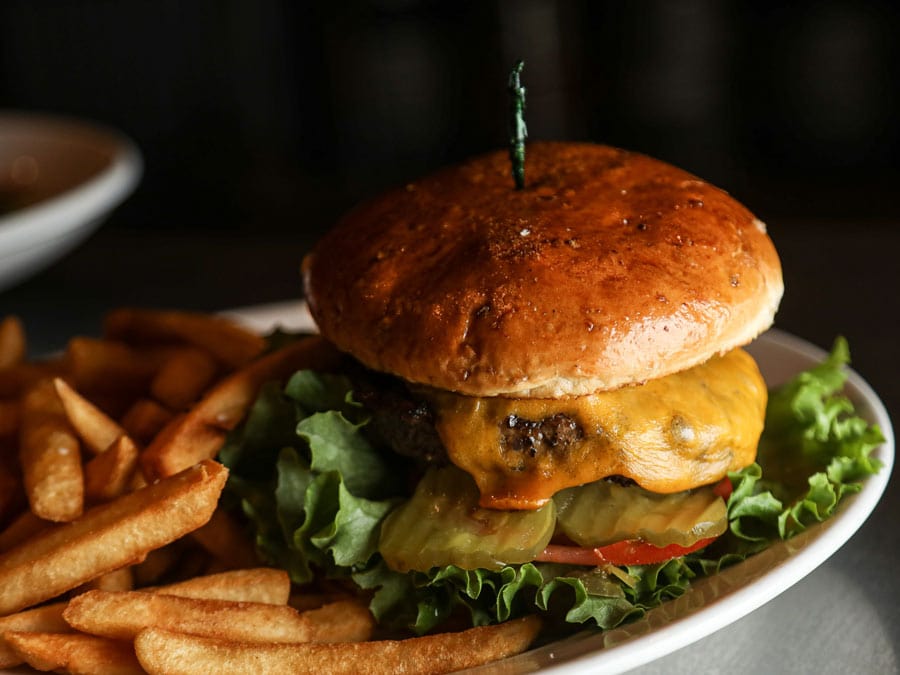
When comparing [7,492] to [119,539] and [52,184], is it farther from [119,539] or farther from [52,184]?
[52,184]

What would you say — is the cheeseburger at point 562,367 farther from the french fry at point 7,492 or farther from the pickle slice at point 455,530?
the french fry at point 7,492

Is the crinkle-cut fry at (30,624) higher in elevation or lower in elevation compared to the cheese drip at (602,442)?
lower

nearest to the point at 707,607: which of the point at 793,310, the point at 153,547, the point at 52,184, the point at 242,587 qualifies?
the point at 242,587

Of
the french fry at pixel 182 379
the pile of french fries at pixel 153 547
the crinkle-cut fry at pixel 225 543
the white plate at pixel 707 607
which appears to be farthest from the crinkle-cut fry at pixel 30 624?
the white plate at pixel 707 607

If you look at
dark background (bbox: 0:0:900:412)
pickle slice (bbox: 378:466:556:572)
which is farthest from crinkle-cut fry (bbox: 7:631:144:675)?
dark background (bbox: 0:0:900:412)

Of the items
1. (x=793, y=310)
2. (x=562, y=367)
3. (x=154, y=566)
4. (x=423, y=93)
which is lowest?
(x=423, y=93)

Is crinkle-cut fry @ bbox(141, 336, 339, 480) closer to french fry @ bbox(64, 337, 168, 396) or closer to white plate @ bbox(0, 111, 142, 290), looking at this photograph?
french fry @ bbox(64, 337, 168, 396)
